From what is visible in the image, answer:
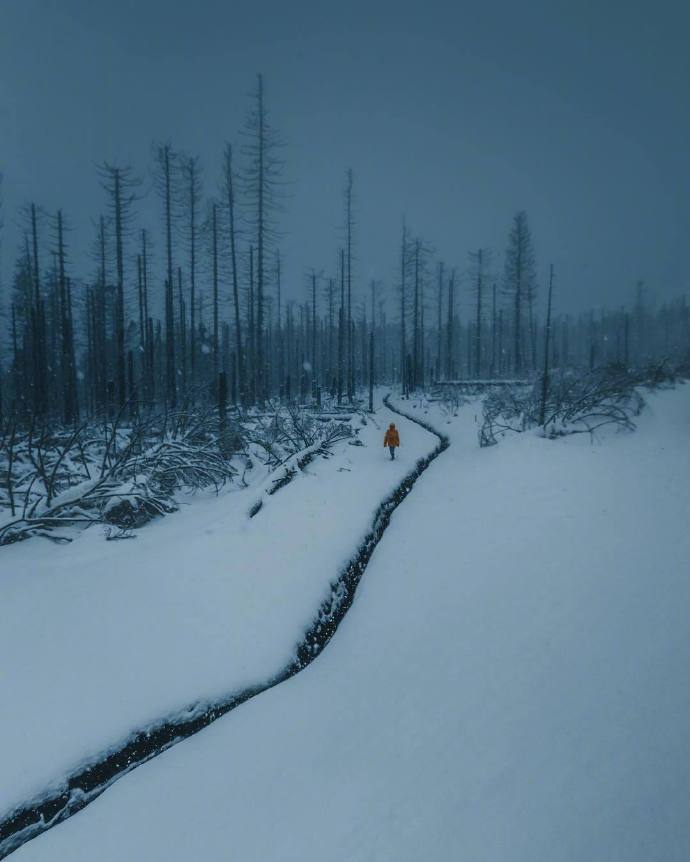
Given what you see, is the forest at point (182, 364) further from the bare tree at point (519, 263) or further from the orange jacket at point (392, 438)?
the orange jacket at point (392, 438)

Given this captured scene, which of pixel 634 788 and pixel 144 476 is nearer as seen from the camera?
pixel 634 788

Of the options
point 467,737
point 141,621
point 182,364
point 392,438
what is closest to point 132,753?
point 141,621

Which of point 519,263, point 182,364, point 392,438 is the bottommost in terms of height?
point 392,438

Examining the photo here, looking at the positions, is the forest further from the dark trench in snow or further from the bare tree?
the dark trench in snow

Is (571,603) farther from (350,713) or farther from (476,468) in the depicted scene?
(476,468)

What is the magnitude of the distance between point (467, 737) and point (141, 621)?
9.70ft

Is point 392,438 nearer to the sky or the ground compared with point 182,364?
nearer to the ground

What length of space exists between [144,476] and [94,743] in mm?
4531

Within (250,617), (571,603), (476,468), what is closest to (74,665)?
(250,617)

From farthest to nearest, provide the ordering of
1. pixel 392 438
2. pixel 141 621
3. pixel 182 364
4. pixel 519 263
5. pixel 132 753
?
pixel 519 263 → pixel 182 364 → pixel 392 438 → pixel 141 621 → pixel 132 753

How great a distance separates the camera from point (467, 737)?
3012 millimetres

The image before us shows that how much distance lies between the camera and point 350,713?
3445mm

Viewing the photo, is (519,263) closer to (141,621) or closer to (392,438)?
(392,438)

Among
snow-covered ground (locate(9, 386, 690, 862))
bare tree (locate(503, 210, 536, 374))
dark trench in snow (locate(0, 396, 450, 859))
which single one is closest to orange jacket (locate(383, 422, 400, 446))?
snow-covered ground (locate(9, 386, 690, 862))
